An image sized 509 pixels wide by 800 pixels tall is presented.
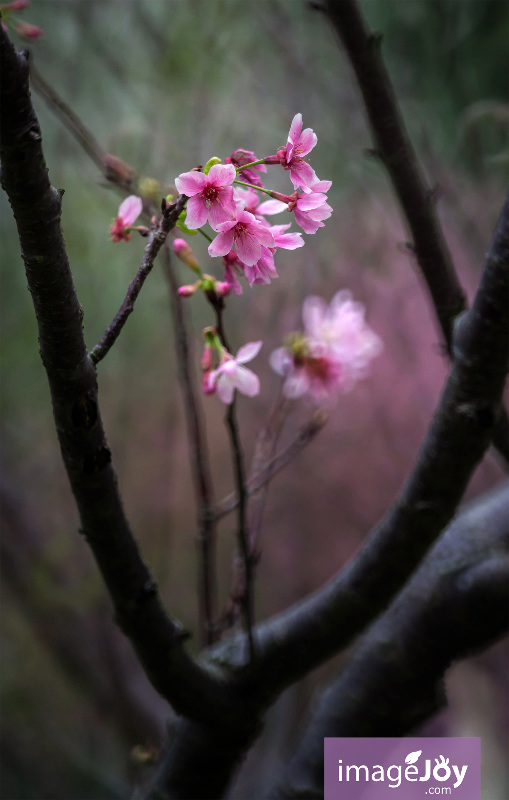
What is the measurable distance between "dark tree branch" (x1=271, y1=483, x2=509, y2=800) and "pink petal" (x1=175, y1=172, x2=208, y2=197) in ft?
1.11

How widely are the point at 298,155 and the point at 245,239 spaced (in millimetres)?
42

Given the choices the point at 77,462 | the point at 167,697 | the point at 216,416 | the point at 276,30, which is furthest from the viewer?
the point at 216,416

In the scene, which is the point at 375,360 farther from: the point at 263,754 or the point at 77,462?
the point at 77,462

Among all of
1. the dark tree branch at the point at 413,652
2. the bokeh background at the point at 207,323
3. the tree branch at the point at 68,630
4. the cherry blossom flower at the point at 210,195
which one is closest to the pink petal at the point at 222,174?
the cherry blossom flower at the point at 210,195

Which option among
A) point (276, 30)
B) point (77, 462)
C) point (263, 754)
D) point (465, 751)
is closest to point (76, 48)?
point (276, 30)

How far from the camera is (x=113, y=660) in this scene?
979mm

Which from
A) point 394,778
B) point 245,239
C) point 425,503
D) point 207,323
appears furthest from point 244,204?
point 207,323

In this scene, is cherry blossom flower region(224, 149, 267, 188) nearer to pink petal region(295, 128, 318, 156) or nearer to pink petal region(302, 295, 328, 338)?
pink petal region(295, 128, 318, 156)

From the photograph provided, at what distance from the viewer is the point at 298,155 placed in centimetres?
27

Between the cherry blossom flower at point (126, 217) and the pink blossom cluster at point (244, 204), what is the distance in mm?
82

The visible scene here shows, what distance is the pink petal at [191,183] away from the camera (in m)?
0.24

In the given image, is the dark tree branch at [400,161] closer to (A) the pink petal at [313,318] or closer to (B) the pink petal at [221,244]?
(A) the pink petal at [313,318]

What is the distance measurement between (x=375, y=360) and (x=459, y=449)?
92 centimetres

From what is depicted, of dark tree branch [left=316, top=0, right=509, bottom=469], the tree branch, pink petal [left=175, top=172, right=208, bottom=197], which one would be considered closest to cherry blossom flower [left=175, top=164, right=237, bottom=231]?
pink petal [left=175, top=172, right=208, bottom=197]
